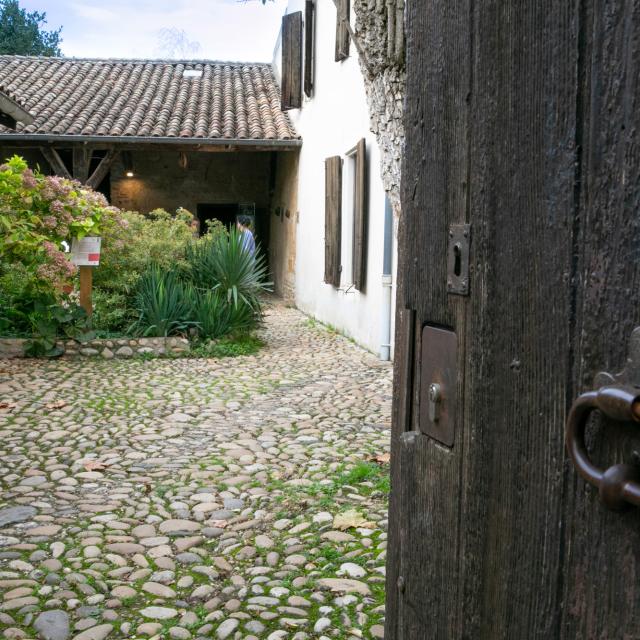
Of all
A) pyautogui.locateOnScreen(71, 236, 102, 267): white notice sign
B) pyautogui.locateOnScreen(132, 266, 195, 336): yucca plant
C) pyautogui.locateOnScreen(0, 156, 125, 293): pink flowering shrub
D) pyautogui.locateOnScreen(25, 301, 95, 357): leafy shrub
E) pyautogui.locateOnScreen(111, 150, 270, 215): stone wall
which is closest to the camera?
pyautogui.locateOnScreen(0, 156, 125, 293): pink flowering shrub

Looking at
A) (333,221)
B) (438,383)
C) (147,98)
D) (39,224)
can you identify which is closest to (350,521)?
(438,383)

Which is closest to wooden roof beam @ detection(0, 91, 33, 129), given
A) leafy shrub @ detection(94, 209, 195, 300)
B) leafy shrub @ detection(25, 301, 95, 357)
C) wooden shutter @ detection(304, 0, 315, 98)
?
leafy shrub @ detection(94, 209, 195, 300)

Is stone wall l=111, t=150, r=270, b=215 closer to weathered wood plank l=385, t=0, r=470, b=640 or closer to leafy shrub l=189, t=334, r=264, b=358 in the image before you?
leafy shrub l=189, t=334, r=264, b=358

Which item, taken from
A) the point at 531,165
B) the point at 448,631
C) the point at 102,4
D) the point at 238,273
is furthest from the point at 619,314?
the point at 102,4

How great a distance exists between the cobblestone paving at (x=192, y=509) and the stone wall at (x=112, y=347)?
4.05 ft

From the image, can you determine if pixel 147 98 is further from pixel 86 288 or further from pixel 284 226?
pixel 86 288

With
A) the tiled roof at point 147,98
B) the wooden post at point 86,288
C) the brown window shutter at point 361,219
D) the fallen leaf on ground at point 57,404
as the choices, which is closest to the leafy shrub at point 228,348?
the wooden post at point 86,288

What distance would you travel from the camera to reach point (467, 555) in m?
1.03

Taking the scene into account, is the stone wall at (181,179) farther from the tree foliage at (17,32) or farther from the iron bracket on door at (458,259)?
the tree foliage at (17,32)

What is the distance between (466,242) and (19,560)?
285 cm

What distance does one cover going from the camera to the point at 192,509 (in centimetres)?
385

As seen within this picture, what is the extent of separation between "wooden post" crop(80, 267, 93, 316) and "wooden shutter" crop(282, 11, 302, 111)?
6796 millimetres

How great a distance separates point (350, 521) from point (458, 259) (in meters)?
2.74

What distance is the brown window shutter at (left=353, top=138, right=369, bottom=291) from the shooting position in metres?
9.12
